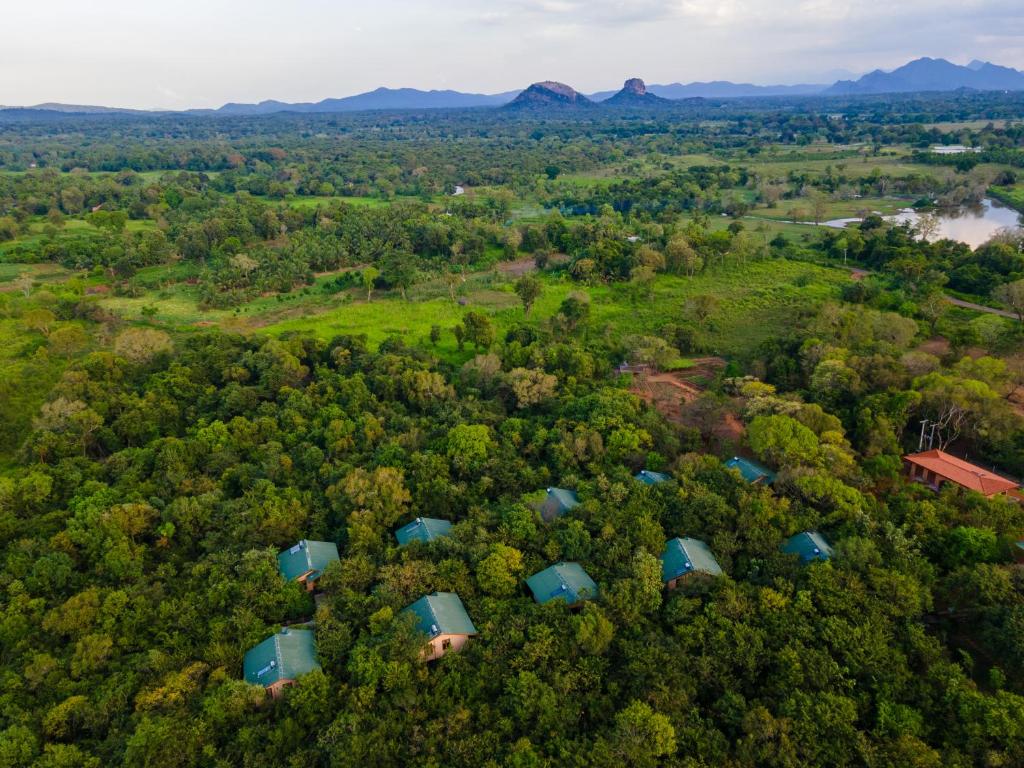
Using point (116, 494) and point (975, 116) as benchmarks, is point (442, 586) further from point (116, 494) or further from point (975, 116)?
point (975, 116)

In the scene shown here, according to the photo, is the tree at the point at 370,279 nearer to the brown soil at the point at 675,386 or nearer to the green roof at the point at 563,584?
the brown soil at the point at 675,386

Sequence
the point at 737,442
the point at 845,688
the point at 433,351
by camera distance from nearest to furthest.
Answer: the point at 845,688 → the point at 737,442 → the point at 433,351

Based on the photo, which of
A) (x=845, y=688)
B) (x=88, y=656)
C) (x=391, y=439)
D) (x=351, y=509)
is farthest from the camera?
(x=391, y=439)

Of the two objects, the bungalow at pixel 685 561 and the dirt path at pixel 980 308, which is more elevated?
the dirt path at pixel 980 308

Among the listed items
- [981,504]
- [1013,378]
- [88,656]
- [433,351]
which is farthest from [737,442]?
[88,656]

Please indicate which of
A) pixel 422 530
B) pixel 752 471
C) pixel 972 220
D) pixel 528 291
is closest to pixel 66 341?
pixel 528 291

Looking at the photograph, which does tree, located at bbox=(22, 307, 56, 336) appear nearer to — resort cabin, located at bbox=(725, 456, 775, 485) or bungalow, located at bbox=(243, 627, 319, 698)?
bungalow, located at bbox=(243, 627, 319, 698)

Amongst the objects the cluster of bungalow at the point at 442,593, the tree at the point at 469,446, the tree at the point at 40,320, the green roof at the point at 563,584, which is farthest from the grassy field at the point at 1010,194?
the tree at the point at 40,320
